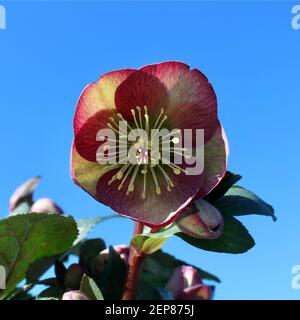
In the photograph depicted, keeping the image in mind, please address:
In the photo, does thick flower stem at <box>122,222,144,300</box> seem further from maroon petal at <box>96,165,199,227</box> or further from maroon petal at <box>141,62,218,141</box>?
maroon petal at <box>141,62,218,141</box>

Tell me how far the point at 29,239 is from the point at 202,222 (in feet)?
1.13

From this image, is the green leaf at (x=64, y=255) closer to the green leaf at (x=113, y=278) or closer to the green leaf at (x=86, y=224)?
the green leaf at (x=86, y=224)

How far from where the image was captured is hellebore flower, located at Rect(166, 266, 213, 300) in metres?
1.09

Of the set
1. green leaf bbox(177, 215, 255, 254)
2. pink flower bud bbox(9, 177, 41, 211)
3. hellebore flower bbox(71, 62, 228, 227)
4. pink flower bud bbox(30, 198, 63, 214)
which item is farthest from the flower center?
pink flower bud bbox(9, 177, 41, 211)

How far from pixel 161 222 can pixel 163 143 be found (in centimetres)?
20

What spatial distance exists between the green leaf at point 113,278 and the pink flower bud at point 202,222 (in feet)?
0.45

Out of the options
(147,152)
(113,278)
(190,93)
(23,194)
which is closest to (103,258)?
(113,278)

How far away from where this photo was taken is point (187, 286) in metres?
1.12

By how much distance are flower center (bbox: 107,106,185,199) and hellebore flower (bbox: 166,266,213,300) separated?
0.64 feet

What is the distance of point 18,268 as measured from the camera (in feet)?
3.54
